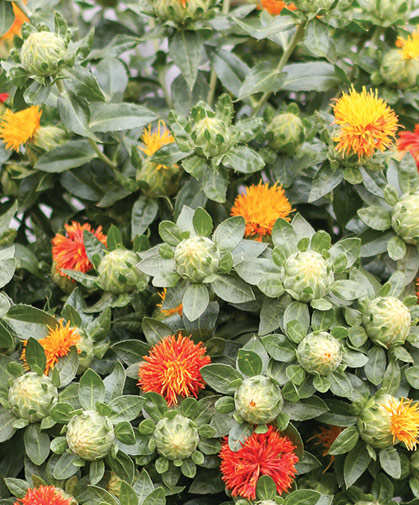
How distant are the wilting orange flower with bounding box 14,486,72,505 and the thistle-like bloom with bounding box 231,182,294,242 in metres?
0.39

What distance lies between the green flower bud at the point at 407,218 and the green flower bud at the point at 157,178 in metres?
0.31

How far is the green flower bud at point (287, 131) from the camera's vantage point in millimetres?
950

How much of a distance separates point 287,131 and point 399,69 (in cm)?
20

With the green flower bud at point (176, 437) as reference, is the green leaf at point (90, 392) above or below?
above

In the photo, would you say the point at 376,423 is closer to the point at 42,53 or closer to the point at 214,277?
the point at 214,277

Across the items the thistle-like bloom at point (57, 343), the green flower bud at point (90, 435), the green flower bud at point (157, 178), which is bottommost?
the green flower bud at point (90, 435)

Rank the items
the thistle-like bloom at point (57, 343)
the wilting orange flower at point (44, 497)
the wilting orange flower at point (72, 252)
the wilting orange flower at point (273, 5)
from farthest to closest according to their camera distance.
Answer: the wilting orange flower at point (273, 5), the wilting orange flower at point (72, 252), the thistle-like bloom at point (57, 343), the wilting orange flower at point (44, 497)

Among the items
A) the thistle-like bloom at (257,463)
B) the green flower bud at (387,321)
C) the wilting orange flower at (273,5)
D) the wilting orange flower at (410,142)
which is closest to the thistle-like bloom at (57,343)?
the thistle-like bloom at (257,463)

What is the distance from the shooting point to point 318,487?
826 millimetres

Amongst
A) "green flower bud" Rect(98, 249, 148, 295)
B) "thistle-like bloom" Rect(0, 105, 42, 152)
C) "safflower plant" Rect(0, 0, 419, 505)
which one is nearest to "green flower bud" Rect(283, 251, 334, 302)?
"safflower plant" Rect(0, 0, 419, 505)

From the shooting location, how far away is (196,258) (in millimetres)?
787

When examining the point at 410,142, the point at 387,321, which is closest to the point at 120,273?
the point at 387,321

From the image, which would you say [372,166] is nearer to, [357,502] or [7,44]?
[357,502]

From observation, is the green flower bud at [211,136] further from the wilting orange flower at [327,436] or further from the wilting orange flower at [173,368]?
the wilting orange flower at [327,436]
